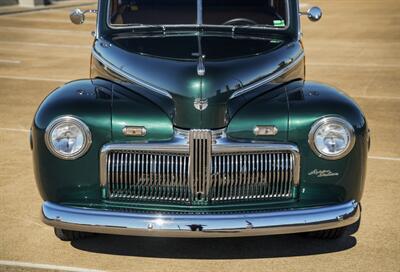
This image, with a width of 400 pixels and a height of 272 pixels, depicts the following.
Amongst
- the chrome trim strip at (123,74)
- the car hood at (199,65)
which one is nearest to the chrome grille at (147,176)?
the car hood at (199,65)

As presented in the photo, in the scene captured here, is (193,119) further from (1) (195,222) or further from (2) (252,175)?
(1) (195,222)

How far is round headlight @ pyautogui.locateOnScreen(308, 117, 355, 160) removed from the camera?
450 cm

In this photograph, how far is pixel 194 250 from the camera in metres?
4.86

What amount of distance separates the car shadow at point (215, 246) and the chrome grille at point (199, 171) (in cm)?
48

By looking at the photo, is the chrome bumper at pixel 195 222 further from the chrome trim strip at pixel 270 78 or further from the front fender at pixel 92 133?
the chrome trim strip at pixel 270 78

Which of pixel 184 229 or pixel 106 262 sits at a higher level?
pixel 184 229

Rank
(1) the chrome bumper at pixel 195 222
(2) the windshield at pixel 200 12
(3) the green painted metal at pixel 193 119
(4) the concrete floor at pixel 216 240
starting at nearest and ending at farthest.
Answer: (1) the chrome bumper at pixel 195 222
(3) the green painted metal at pixel 193 119
(4) the concrete floor at pixel 216 240
(2) the windshield at pixel 200 12

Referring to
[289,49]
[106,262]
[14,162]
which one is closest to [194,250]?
[106,262]

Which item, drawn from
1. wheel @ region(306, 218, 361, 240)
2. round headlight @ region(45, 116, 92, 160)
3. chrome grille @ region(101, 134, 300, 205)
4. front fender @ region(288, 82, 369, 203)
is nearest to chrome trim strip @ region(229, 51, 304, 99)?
front fender @ region(288, 82, 369, 203)

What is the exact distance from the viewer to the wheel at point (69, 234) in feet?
16.2

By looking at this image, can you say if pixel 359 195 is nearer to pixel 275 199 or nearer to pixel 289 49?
pixel 275 199

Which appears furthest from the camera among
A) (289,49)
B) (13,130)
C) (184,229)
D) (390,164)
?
(13,130)

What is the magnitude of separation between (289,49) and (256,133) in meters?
1.24

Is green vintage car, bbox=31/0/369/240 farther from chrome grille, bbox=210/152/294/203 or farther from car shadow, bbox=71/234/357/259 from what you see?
car shadow, bbox=71/234/357/259
